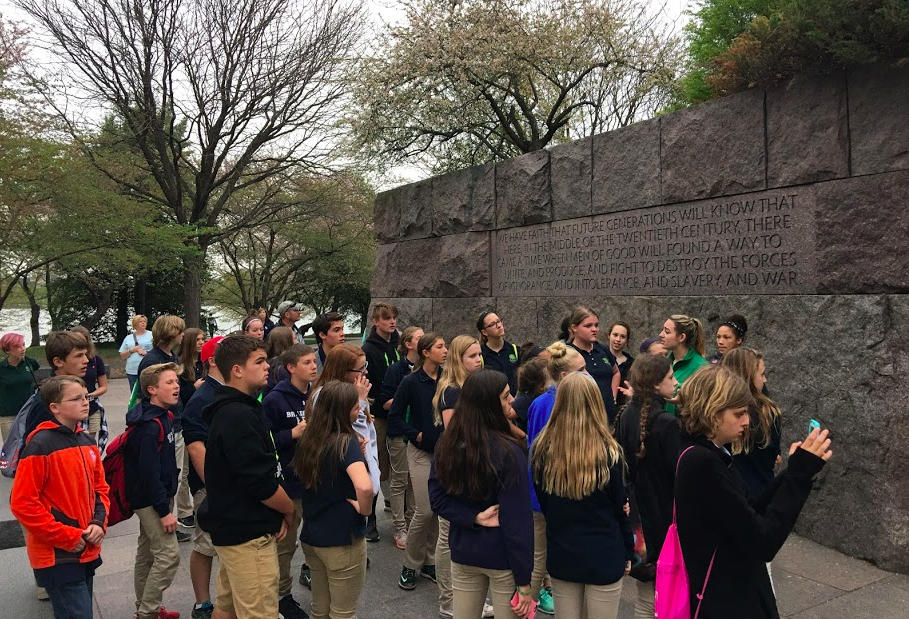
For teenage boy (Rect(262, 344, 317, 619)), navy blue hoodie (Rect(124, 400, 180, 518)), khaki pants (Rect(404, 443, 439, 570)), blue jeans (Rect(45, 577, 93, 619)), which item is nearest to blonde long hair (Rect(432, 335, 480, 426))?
khaki pants (Rect(404, 443, 439, 570))

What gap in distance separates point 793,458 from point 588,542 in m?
1.02

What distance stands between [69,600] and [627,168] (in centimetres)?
614

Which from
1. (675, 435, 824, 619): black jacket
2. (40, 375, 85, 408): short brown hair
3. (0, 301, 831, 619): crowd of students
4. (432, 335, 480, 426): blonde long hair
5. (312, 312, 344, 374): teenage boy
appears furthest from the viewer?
(312, 312, 344, 374): teenage boy

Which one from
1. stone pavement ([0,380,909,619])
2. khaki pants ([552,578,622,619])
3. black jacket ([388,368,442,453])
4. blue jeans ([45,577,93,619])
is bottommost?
stone pavement ([0,380,909,619])

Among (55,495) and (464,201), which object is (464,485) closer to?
(55,495)

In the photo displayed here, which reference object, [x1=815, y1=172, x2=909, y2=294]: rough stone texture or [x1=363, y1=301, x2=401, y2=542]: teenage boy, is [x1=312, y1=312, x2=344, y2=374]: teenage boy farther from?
[x1=815, y1=172, x2=909, y2=294]: rough stone texture

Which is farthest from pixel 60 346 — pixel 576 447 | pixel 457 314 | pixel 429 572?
pixel 457 314

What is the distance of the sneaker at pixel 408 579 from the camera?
15.7ft

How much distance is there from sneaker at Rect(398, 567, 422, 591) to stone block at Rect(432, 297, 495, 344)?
4798 millimetres

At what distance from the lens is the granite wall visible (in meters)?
5.00

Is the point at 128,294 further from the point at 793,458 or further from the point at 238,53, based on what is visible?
the point at 793,458

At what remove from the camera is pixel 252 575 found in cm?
332

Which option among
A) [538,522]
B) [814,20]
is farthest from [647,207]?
[538,522]

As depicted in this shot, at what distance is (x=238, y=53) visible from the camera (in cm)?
2012
